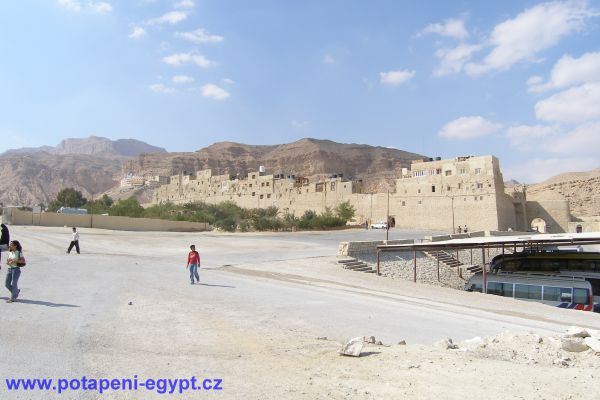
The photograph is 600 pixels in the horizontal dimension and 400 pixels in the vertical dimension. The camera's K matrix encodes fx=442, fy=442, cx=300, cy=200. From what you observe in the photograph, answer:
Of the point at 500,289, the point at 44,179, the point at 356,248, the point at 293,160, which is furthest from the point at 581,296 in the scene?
the point at 44,179

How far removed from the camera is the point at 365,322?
957 cm

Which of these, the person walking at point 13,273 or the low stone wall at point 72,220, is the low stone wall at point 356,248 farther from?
the low stone wall at point 72,220

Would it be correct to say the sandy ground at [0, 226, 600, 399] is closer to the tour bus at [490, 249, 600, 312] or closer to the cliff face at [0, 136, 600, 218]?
the tour bus at [490, 249, 600, 312]

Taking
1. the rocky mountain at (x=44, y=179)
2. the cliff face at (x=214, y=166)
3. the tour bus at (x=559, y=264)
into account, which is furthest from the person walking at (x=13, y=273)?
the rocky mountain at (x=44, y=179)

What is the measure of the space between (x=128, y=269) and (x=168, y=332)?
34.2ft

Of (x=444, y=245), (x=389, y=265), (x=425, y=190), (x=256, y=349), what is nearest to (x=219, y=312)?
(x=256, y=349)

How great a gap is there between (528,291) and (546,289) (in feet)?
2.77

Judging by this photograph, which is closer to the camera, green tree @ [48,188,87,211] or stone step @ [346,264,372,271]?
stone step @ [346,264,372,271]

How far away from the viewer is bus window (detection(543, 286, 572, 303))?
17.0 meters

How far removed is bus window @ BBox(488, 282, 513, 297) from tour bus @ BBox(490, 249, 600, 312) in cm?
286

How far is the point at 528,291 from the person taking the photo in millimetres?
18531

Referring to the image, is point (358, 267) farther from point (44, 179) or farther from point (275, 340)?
point (44, 179)

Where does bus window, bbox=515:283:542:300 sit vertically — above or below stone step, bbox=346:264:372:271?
below

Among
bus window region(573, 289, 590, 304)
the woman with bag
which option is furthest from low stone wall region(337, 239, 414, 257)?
the woman with bag
